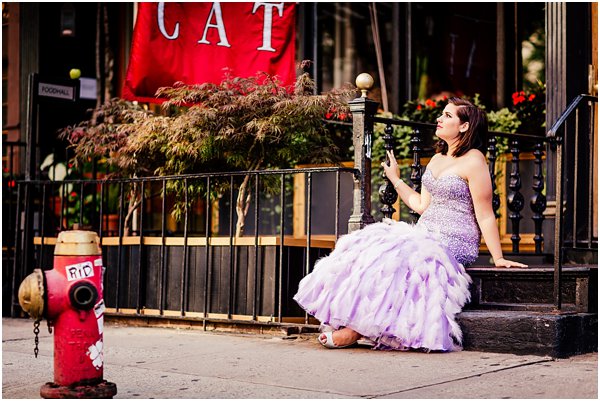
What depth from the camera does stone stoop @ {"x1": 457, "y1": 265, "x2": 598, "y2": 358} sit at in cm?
580

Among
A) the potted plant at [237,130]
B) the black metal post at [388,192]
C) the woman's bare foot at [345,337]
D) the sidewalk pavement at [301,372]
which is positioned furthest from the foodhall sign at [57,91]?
the woman's bare foot at [345,337]

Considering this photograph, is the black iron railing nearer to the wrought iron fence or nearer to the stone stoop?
the stone stoop

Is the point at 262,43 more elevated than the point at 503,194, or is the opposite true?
the point at 262,43

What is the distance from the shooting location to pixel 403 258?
6004 mm

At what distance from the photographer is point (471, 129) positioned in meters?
6.46

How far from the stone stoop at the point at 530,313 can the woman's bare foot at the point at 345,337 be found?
27.0 inches

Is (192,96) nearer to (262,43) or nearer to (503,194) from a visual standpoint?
(262,43)

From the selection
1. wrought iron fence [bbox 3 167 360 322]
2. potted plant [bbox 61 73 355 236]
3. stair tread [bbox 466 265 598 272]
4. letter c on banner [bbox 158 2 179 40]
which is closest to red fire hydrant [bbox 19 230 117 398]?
wrought iron fence [bbox 3 167 360 322]

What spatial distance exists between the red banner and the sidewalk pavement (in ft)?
9.19

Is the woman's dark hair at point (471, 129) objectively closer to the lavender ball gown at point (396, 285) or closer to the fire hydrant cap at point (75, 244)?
the lavender ball gown at point (396, 285)

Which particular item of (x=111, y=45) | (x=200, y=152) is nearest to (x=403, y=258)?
(x=200, y=152)

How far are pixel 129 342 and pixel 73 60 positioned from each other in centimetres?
934

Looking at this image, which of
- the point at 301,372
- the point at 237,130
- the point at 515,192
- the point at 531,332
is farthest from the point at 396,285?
the point at 237,130

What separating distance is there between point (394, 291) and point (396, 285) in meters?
0.04
